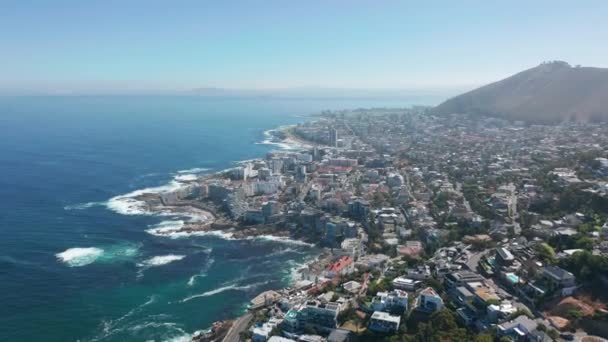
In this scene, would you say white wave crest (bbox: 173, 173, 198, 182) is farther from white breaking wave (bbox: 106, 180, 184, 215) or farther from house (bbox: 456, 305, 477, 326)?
house (bbox: 456, 305, 477, 326)

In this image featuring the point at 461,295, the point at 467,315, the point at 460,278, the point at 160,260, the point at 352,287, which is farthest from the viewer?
the point at 160,260

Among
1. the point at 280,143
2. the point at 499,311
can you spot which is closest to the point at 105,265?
the point at 499,311

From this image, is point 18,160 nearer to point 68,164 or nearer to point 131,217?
point 68,164

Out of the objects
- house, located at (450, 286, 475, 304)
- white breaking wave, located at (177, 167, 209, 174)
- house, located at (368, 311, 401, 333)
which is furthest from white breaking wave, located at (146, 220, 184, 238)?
house, located at (450, 286, 475, 304)

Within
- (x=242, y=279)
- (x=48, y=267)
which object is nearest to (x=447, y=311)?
(x=242, y=279)

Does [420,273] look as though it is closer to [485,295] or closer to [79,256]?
[485,295]

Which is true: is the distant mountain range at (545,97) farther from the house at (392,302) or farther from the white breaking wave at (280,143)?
the house at (392,302)
